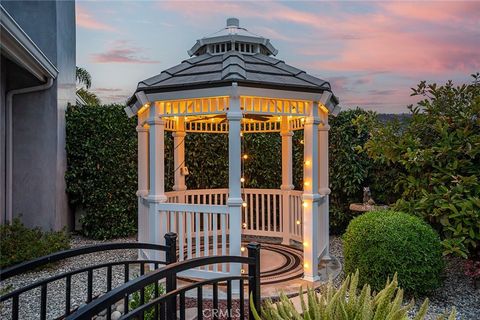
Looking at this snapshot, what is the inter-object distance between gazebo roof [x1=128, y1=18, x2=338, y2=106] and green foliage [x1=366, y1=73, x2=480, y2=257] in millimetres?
1531

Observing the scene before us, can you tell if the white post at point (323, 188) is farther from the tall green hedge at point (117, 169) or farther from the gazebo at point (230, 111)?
the tall green hedge at point (117, 169)

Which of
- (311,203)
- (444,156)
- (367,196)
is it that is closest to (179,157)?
(311,203)

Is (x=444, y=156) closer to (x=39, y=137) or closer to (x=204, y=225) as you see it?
(x=204, y=225)

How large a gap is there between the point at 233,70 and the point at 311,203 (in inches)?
74.9

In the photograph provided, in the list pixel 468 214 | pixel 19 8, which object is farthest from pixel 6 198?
pixel 468 214

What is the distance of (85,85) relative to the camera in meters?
18.0

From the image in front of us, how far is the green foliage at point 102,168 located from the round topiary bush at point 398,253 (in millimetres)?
4670

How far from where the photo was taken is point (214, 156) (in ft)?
25.6

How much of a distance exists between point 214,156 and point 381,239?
173 inches

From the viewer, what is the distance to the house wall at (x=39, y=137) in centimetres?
636

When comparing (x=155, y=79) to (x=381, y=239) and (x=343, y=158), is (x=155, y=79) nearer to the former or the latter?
(x=381, y=239)

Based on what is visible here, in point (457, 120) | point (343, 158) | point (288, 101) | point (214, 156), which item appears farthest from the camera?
point (214, 156)

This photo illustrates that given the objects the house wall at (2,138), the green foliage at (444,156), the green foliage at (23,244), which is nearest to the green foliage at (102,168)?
the house wall at (2,138)

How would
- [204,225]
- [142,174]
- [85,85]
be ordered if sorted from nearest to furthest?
[204,225], [142,174], [85,85]
